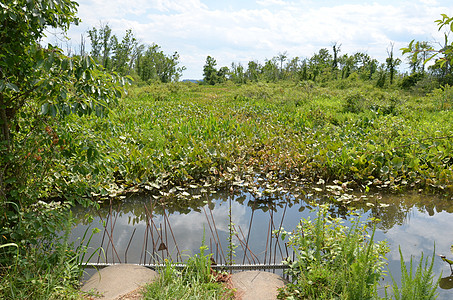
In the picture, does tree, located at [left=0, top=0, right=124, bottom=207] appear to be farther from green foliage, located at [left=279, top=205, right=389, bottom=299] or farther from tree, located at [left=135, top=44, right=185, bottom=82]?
tree, located at [left=135, top=44, right=185, bottom=82]

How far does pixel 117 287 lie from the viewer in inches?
105

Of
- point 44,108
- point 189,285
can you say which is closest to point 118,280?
point 189,285

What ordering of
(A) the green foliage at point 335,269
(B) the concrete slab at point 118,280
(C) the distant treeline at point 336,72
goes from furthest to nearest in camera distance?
(C) the distant treeline at point 336,72
(B) the concrete slab at point 118,280
(A) the green foliage at point 335,269

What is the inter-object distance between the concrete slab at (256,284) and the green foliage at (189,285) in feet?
0.51

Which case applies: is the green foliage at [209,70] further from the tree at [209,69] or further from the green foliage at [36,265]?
the green foliage at [36,265]

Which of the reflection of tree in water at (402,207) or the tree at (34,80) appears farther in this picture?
the reflection of tree in water at (402,207)

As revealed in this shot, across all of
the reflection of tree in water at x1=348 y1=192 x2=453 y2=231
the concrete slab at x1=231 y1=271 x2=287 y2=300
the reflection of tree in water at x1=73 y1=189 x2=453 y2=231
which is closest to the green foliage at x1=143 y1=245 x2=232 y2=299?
the concrete slab at x1=231 y1=271 x2=287 y2=300

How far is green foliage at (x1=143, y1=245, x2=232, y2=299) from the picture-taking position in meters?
2.40

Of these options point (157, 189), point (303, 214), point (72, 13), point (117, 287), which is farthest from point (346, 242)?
point (157, 189)

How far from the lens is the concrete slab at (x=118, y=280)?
2600 mm

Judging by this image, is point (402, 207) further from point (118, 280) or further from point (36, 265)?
point (36, 265)

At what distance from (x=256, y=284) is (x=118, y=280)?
1192 mm

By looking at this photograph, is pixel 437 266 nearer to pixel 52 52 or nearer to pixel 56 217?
pixel 56 217

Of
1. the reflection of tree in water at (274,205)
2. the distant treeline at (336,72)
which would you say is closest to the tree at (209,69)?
the distant treeline at (336,72)
